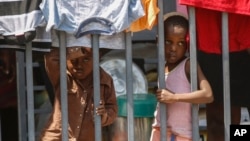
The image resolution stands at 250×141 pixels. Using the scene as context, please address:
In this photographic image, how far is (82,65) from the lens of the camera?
4.09 metres

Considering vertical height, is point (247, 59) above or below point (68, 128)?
above

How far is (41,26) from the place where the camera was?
378 centimetres

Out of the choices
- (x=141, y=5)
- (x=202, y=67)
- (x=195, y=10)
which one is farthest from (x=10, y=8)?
(x=202, y=67)

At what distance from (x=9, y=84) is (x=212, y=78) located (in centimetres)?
129

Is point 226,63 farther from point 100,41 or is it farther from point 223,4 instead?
point 100,41

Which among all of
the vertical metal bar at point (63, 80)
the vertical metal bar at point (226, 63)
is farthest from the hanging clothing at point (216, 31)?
the vertical metal bar at point (63, 80)

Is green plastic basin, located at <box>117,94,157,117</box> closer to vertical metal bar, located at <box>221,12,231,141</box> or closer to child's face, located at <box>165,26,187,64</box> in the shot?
child's face, located at <box>165,26,187,64</box>

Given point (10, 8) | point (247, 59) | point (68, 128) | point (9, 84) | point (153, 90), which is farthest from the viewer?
point (153, 90)

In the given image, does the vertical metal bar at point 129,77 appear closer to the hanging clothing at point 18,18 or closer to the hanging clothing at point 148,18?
the hanging clothing at point 148,18

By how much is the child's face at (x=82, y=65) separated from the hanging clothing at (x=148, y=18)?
1.08ft

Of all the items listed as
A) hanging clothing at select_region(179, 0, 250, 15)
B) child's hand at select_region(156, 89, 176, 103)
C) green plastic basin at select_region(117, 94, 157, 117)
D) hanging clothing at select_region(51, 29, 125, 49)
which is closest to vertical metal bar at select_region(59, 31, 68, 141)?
hanging clothing at select_region(51, 29, 125, 49)

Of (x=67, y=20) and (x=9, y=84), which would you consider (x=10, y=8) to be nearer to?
(x=67, y=20)

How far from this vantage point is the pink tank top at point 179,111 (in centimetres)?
407

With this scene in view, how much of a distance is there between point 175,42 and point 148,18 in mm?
283
